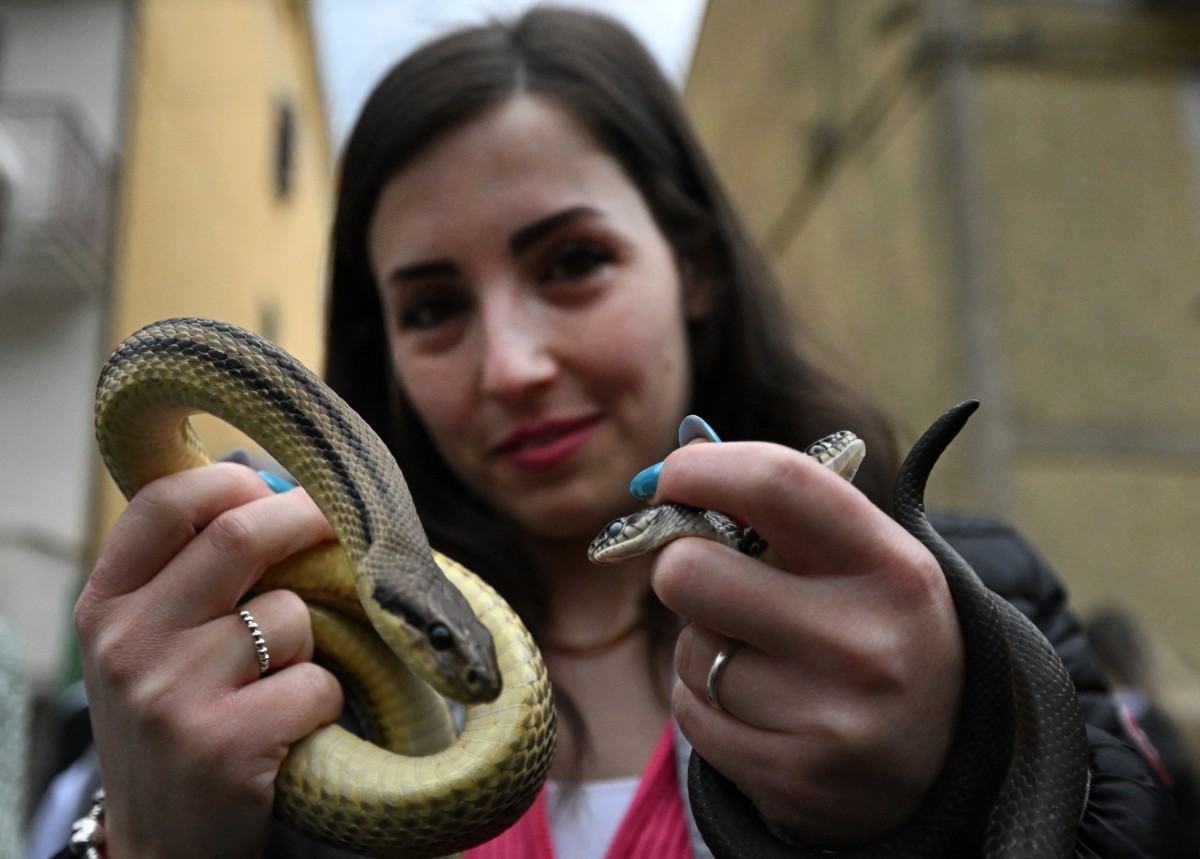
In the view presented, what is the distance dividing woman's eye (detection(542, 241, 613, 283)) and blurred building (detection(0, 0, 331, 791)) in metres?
8.12

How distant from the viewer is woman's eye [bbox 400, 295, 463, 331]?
67.3 inches

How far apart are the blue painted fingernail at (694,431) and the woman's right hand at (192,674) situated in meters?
0.45

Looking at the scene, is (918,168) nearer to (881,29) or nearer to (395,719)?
(881,29)

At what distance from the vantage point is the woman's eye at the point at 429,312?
1.71 metres

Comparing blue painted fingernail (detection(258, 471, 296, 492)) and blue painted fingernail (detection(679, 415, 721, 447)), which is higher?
blue painted fingernail (detection(679, 415, 721, 447))

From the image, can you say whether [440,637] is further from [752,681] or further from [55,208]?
[55,208]

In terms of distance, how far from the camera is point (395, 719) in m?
1.19

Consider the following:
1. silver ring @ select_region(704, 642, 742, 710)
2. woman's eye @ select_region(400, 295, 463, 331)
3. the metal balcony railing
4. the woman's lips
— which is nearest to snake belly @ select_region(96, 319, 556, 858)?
silver ring @ select_region(704, 642, 742, 710)

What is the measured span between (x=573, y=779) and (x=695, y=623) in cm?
77

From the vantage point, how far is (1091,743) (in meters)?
1.04

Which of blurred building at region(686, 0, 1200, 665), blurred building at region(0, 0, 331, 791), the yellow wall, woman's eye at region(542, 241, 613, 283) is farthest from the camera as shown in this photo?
the yellow wall

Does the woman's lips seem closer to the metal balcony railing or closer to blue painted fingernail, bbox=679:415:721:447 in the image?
blue painted fingernail, bbox=679:415:721:447

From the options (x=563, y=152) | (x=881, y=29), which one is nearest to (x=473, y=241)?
(x=563, y=152)

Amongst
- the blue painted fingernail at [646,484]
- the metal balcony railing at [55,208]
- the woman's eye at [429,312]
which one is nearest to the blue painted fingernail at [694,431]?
the blue painted fingernail at [646,484]
